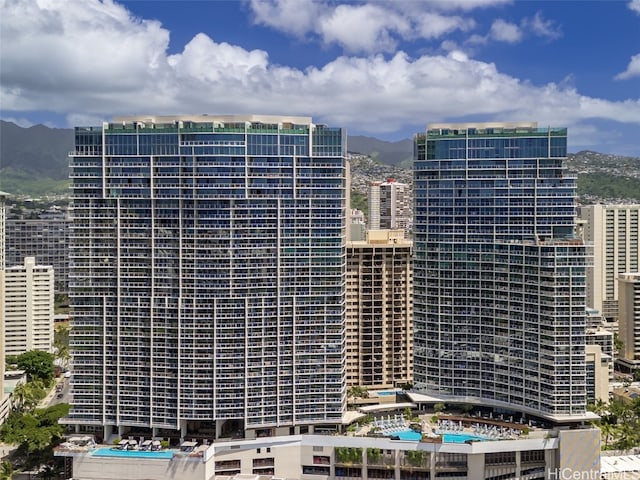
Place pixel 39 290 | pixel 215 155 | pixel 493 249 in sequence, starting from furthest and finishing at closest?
pixel 39 290 → pixel 493 249 → pixel 215 155

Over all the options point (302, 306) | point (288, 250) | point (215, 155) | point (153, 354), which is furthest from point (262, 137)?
point (153, 354)

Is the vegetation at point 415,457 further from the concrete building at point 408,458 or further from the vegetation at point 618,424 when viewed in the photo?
the vegetation at point 618,424

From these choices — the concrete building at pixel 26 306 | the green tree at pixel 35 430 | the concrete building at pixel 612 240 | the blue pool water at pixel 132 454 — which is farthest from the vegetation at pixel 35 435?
the concrete building at pixel 612 240

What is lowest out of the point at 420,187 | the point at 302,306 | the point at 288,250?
the point at 302,306

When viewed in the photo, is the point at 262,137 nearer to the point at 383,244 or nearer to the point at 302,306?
the point at 302,306

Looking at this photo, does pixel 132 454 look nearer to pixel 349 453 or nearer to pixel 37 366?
pixel 349 453

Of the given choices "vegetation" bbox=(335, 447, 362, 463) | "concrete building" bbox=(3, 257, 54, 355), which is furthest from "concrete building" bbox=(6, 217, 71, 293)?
"vegetation" bbox=(335, 447, 362, 463)

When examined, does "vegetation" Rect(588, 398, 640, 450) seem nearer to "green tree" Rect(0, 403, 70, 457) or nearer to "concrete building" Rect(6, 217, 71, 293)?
"green tree" Rect(0, 403, 70, 457)
